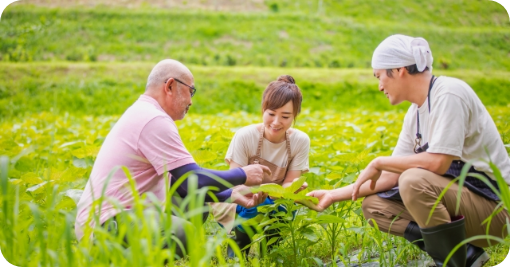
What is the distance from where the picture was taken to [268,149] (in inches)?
93.9

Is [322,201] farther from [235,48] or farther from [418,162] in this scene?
[235,48]

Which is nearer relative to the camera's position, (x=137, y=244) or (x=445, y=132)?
(x=137, y=244)

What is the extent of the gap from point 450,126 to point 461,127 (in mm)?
43

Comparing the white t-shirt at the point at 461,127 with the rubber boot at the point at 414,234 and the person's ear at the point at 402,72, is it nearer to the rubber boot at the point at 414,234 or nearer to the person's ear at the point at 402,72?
the person's ear at the point at 402,72

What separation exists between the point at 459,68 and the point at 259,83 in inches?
309

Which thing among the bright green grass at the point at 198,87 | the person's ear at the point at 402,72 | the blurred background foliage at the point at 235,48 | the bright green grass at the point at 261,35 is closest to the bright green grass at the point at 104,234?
the person's ear at the point at 402,72

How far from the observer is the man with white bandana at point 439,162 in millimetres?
1735

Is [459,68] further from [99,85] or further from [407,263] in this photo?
[407,263]

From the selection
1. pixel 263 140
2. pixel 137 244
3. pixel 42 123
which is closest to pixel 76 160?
pixel 263 140

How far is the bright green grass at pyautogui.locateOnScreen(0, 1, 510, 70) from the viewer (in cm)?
1573

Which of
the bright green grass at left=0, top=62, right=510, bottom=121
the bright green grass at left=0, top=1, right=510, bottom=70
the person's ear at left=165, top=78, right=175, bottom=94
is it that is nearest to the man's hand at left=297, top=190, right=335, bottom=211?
the person's ear at left=165, top=78, right=175, bottom=94

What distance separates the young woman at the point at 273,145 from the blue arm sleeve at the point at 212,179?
214mm

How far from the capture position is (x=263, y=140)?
7.80ft

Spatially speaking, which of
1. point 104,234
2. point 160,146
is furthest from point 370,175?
point 104,234
